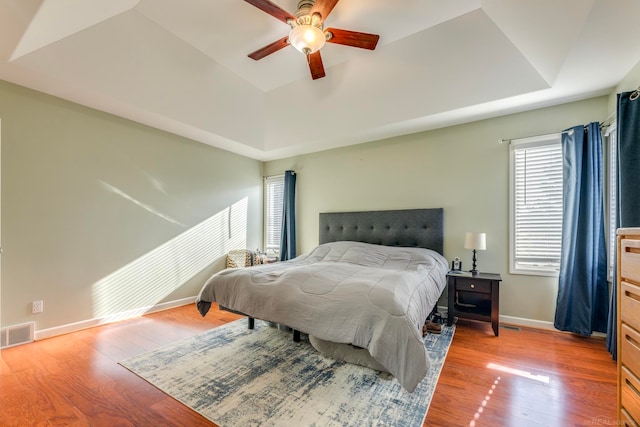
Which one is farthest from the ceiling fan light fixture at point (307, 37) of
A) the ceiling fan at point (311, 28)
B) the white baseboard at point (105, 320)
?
the white baseboard at point (105, 320)

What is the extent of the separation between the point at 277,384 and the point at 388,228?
2.61 metres

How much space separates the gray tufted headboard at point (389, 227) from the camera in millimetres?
3697

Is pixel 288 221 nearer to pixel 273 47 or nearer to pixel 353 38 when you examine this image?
pixel 273 47

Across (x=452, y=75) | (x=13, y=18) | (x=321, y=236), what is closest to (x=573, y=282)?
(x=452, y=75)

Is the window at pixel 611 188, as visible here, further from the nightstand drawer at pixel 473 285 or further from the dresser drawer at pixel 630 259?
the dresser drawer at pixel 630 259

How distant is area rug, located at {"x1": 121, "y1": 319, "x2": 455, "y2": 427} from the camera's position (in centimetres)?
167

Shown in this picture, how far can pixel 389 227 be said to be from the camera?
4008mm

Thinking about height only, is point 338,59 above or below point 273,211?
above

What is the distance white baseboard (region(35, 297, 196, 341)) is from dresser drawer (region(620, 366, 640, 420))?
4429mm

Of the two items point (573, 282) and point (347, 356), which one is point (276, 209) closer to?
point (347, 356)

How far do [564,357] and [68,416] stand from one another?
379cm

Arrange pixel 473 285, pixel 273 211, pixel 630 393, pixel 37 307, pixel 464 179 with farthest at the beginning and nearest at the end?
pixel 273 211, pixel 464 179, pixel 473 285, pixel 37 307, pixel 630 393

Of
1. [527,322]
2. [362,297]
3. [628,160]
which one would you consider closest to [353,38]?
[362,297]

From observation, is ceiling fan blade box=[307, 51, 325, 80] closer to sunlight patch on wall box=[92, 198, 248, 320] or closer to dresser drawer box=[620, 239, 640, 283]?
dresser drawer box=[620, 239, 640, 283]
